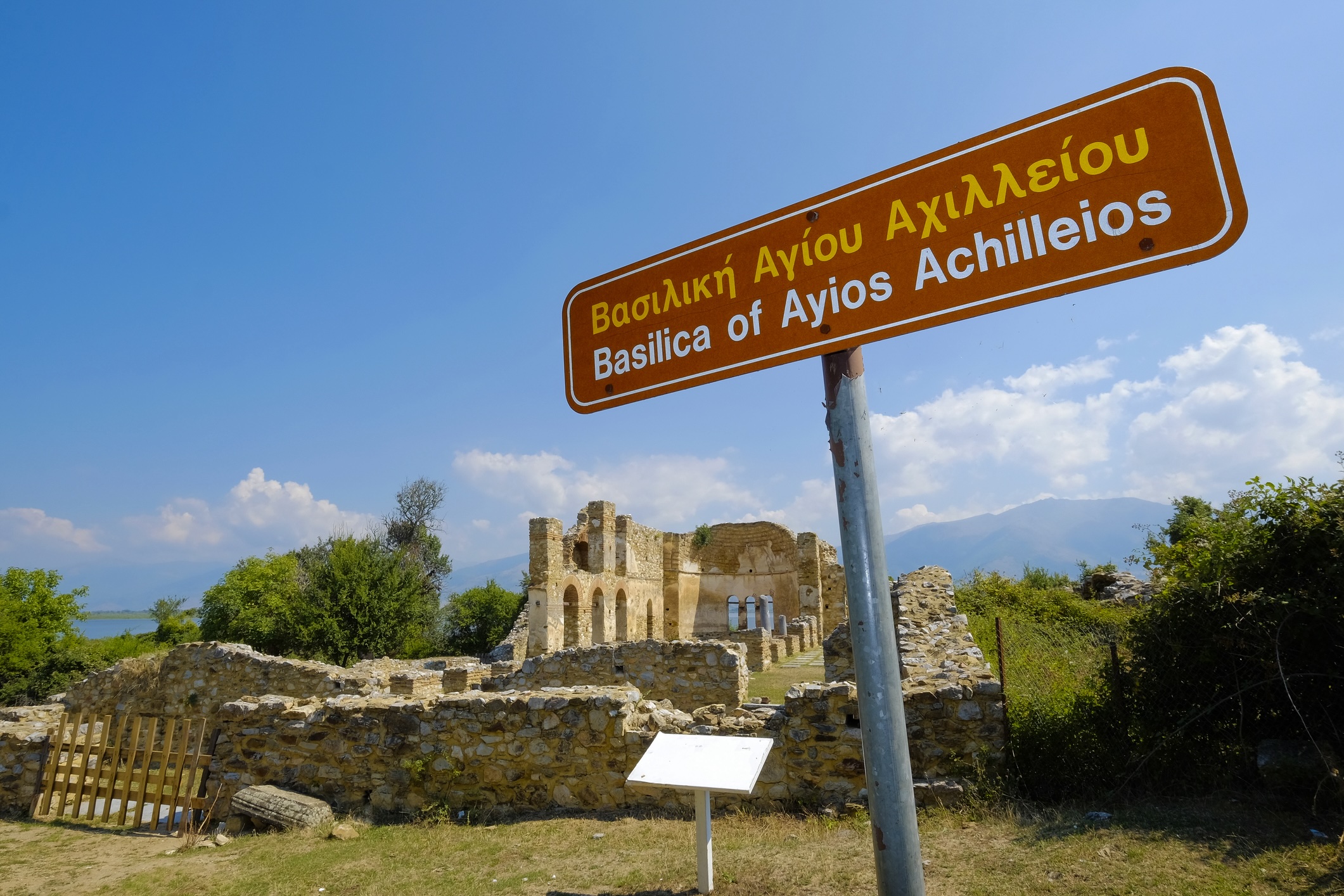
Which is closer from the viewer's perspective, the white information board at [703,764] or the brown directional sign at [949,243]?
the brown directional sign at [949,243]

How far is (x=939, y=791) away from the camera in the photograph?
17.7ft

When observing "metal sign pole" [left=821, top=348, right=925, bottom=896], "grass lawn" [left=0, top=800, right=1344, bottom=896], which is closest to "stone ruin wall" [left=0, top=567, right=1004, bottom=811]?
"grass lawn" [left=0, top=800, right=1344, bottom=896]

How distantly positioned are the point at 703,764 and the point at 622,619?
24.1m

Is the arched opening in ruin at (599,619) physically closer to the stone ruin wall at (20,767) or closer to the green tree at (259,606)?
the green tree at (259,606)

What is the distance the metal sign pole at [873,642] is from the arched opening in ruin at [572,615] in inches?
855

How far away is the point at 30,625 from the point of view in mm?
21578

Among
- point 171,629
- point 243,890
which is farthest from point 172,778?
point 171,629

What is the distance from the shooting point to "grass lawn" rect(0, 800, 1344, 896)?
3789mm

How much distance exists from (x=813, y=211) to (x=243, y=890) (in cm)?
605

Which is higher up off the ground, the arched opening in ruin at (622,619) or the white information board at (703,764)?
the arched opening in ruin at (622,619)

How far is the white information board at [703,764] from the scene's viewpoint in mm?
3766

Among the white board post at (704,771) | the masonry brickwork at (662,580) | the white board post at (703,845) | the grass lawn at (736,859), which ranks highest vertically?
the masonry brickwork at (662,580)

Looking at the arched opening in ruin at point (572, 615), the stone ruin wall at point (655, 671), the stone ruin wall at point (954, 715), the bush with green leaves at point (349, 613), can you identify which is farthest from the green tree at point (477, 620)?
the stone ruin wall at point (954, 715)

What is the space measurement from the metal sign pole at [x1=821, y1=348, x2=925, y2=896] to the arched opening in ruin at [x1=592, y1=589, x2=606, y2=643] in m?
24.5
